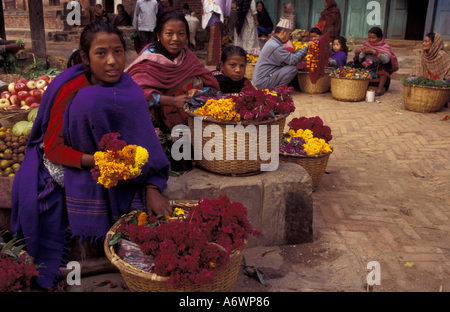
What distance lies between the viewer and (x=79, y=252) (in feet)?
9.47

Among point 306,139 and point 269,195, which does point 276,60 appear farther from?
point 269,195

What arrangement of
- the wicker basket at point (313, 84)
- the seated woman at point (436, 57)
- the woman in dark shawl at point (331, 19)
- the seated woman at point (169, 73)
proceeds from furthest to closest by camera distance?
1. the woman in dark shawl at point (331, 19)
2. the wicker basket at point (313, 84)
3. the seated woman at point (436, 57)
4. the seated woman at point (169, 73)

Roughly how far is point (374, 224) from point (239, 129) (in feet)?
5.13

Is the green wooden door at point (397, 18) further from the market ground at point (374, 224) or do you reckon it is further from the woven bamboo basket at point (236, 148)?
the woven bamboo basket at point (236, 148)

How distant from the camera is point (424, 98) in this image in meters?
7.40

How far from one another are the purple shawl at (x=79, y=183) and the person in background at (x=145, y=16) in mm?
9204

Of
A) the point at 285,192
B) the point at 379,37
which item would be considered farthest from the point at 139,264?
the point at 379,37

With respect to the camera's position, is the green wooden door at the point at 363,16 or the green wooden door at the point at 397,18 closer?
the green wooden door at the point at 397,18

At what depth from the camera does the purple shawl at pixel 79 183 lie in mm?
2545

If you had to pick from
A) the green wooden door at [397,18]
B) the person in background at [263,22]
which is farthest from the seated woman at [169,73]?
the person in background at [263,22]

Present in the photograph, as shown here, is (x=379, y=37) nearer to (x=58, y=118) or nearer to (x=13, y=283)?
(x=58, y=118)

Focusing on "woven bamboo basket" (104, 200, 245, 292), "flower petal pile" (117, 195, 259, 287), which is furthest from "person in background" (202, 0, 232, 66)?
"woven bamboo basket" (104, 200, 245, 292)

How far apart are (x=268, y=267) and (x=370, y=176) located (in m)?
2.34

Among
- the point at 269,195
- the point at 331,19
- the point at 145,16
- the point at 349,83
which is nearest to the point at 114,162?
the point at 269,195
